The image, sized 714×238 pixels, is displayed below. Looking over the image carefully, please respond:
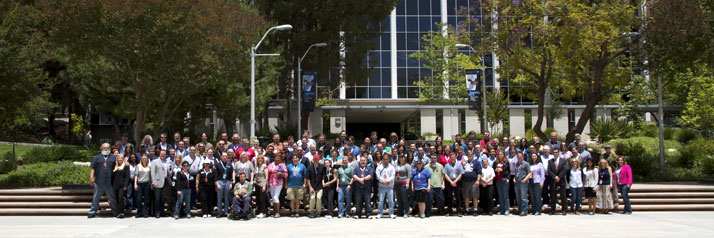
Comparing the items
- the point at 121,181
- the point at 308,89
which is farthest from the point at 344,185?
the point at 308,89

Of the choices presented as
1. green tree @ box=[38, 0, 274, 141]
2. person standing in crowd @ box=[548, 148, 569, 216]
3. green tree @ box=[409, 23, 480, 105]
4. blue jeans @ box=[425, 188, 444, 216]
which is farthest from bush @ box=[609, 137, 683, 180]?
green tree @ box=[409, 23, 480, 105]

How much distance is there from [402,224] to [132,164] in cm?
681

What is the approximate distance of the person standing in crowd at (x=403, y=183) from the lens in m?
13.0

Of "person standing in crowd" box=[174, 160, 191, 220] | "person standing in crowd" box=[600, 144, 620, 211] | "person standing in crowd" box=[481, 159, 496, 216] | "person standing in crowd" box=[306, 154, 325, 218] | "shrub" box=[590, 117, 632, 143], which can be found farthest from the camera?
"shrub" box=[590, 117, 632, 143]

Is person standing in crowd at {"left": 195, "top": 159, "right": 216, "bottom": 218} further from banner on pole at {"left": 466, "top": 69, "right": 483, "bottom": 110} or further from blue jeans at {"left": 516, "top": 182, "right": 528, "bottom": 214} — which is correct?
banner on pole at {"left": 466, "top": 69, "right": 483, "bottom": 110}

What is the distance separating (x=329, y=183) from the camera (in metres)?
13.2

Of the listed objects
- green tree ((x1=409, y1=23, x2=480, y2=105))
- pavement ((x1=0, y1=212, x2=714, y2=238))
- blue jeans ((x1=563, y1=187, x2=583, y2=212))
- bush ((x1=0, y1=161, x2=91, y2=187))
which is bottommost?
pavement ((x1=0, y1=212, x2=714, y2=238))

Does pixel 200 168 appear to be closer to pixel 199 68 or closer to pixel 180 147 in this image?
pixel 180 147

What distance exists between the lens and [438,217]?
13250 millimetres

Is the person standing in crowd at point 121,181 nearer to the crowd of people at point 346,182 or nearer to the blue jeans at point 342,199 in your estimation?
the crowd of people at point 346,182

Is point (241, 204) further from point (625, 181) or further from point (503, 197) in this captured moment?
point (625, 181)

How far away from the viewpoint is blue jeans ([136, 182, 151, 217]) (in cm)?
1312

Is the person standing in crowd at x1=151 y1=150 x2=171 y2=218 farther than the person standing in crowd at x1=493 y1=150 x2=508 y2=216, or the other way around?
the person standing in crowd at x1=493 y1=150 x2=508 y2=216

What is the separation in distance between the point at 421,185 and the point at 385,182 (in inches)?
34.3
